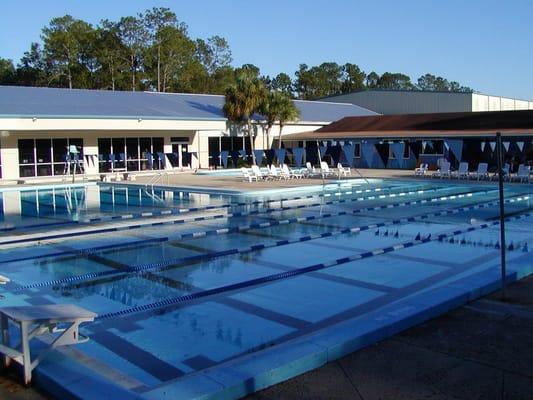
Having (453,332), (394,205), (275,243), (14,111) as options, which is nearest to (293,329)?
(453,332)

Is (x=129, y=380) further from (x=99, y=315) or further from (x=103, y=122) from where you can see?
(x=103, y=122)

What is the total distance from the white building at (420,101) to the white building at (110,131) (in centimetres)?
1039

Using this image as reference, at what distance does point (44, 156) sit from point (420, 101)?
26.8 meters

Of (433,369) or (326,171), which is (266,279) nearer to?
(433,369)

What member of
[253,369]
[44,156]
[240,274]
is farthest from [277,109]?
[253,369]

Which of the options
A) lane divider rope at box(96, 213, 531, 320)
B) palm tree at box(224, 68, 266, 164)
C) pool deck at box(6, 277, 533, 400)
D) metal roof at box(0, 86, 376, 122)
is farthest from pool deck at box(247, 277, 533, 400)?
palm tree at box(224, 68, 266, 164)

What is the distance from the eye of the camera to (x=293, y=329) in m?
6.38

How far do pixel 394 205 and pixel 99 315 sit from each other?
1169cm

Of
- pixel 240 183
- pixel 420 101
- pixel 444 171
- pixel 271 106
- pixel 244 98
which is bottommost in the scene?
pixel 240 183

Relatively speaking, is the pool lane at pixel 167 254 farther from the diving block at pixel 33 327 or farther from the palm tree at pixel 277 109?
the palm tree at pixel 277 109

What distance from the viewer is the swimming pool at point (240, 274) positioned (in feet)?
17.2

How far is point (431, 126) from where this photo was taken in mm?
32312

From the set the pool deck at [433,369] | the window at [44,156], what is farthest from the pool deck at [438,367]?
the window at [44,156]

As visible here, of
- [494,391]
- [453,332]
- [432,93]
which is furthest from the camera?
[432,93]
